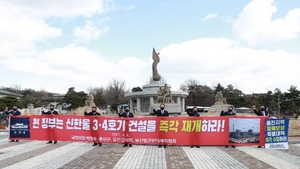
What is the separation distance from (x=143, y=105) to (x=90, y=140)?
36.4m

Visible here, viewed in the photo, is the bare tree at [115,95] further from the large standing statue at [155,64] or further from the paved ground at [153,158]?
the paved ground at [153,158]

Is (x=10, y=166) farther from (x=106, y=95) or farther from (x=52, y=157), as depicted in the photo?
(x=106, y=95)

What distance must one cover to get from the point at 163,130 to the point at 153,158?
3076 mm

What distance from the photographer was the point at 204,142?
12.4 metres

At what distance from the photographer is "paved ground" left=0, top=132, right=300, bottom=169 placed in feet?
→ 27.5

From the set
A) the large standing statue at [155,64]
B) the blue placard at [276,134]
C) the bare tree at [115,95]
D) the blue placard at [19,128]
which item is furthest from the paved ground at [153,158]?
the bare tree at [115,95]

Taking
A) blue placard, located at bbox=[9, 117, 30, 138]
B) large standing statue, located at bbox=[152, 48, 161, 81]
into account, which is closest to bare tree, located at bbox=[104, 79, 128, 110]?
large standing statue, located at bbox=[152, 48, 161, 81]

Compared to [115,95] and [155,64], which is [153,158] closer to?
[155,64]

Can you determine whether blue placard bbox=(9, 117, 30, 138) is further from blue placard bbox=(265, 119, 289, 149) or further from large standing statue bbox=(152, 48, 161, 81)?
large standing statue bbox=(152, 48, 161, 81)

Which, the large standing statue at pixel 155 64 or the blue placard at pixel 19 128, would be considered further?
the large standing statue at pixel 155 64

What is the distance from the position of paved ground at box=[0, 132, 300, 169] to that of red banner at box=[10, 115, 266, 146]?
1.76ft

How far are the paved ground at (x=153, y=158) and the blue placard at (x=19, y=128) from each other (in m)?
2.31

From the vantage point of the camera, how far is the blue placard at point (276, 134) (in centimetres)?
1200

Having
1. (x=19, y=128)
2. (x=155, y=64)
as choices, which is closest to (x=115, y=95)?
(x=155, y=64)
